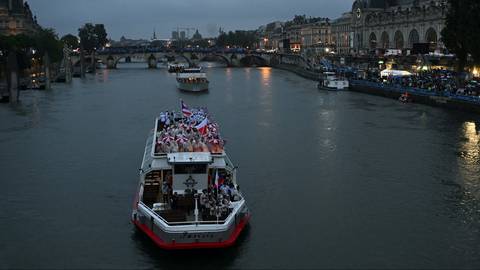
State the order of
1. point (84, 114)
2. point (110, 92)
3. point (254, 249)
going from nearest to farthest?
point (254, 249) < point (84, 114) < point (110, 92)

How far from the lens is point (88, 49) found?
492ft

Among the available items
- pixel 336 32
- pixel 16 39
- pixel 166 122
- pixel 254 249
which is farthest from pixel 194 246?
pixel 336 32

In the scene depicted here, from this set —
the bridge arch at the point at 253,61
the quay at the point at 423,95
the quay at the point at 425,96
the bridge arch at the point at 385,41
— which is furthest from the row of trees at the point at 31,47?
the bridge arch at the point at 385,41

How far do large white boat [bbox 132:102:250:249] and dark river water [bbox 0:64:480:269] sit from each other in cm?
65

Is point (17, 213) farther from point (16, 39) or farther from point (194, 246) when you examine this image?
point (16, 39)

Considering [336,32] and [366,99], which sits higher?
[336,32]

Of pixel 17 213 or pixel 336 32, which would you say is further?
pixel 336 32

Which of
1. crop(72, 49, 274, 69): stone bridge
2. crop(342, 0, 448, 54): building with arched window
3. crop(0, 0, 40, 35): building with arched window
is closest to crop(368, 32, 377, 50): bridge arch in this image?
crop(342, 0, 448, 54): building with arched window

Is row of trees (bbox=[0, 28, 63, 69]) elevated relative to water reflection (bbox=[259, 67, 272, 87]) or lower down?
elevated

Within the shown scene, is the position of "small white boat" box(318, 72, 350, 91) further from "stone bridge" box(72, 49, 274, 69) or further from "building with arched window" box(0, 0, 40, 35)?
"stone bridge" box(72, 49, 274, 69)

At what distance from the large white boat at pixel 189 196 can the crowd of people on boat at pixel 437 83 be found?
33805 millimetres

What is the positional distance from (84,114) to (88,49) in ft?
341

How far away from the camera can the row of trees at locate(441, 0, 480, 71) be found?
4982 centimetres

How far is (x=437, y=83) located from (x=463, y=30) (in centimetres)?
720
